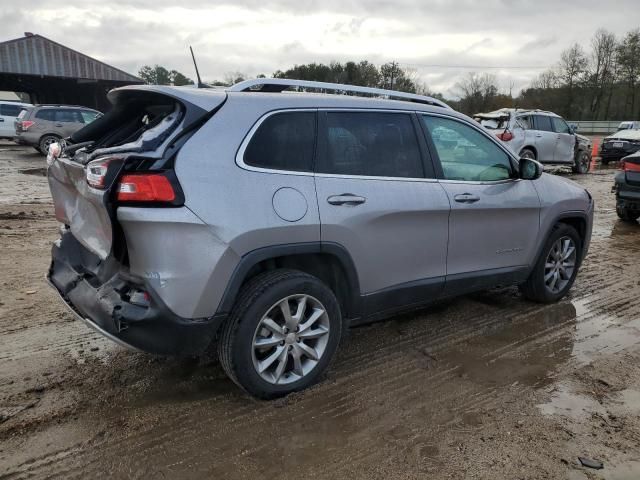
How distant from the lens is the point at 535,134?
14789mm

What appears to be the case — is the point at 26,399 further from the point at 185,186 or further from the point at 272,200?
the point at 272,200

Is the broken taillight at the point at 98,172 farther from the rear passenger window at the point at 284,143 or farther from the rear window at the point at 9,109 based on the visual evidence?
the rear window at the point at 9,109

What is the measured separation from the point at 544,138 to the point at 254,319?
14.4 meters

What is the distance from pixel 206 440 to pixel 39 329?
2106mm

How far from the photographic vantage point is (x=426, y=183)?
3695mm

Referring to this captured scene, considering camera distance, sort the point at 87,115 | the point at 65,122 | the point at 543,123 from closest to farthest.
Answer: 1. the point at 543,123
2. the point at 65,122
3. the point at 87,115

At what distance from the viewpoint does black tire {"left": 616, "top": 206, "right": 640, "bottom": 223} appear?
9112 millimetres

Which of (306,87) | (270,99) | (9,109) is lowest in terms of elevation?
(270,99)

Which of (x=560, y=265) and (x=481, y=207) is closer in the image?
(x=481, y=207)

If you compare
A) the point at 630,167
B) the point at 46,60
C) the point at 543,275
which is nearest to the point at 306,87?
the point at 543,275

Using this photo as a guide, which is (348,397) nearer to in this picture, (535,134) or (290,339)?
(290,339)

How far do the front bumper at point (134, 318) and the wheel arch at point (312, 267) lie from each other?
0.62ft

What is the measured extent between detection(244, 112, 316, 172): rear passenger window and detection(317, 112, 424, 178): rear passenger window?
0.40ft

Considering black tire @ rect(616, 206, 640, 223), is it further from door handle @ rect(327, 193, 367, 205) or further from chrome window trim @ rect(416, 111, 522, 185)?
door handle @ rect(327, 193, 367, 205)
